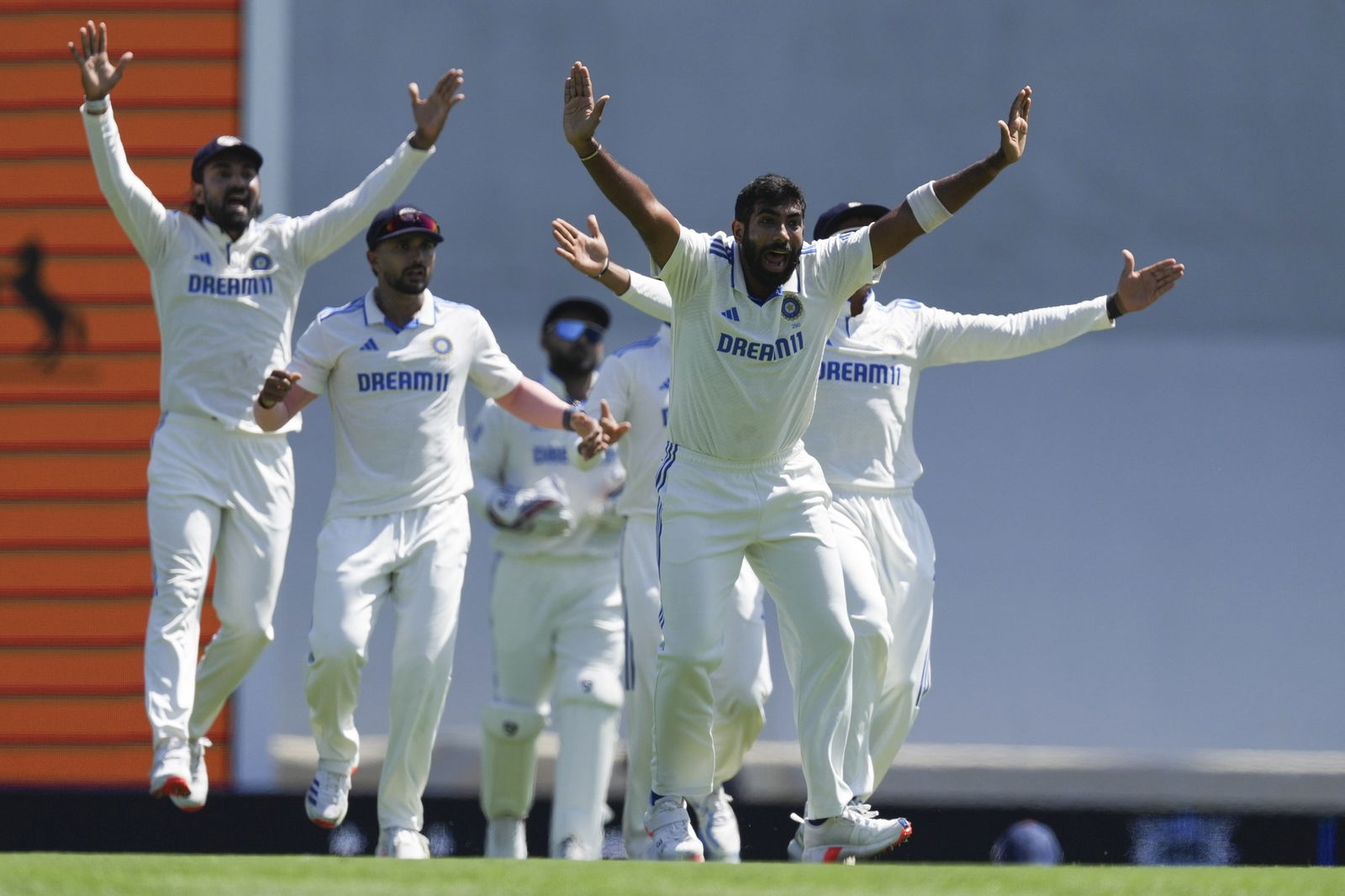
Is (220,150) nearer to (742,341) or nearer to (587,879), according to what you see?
(742,341)

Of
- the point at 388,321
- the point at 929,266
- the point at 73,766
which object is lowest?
the point at 73,766

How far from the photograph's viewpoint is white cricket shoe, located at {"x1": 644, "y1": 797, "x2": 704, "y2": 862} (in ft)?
18.3

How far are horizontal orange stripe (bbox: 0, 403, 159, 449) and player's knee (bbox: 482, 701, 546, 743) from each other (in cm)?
277

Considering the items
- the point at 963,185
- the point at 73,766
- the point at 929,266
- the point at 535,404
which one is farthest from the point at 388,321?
the point at 73,766

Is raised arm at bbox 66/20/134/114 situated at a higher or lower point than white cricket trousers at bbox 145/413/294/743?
higher

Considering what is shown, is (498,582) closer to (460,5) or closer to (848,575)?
(848,575)

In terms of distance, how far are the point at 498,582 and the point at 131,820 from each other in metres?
2.12

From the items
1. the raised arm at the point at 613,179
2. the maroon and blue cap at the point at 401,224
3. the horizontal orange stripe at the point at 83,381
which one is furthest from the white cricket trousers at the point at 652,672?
the horizontal orange stripe at the point at 83,381

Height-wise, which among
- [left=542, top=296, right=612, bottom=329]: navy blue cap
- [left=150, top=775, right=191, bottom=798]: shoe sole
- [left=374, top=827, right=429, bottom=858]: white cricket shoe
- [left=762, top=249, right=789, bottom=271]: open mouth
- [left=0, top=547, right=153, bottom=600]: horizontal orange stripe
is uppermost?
[left=762, top=249, right=789, bottom=271]: open mouth

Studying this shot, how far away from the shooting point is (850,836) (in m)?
5.52

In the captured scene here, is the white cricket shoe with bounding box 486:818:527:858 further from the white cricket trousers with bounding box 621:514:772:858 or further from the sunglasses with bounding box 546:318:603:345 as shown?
the sunglasses with bounding box 546:318:603:345

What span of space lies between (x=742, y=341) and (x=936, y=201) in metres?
0.61

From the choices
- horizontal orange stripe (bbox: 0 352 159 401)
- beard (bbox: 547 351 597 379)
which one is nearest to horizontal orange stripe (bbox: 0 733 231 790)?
horizontal orange stripe (bbox: 0 352 159 401)

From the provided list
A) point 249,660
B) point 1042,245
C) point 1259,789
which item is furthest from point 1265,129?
point 249,660
